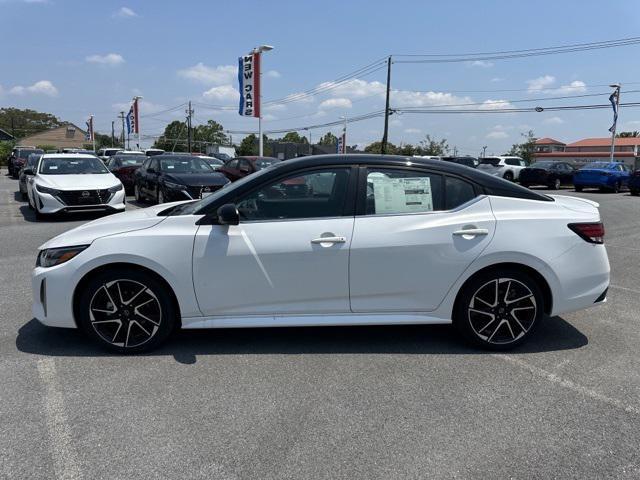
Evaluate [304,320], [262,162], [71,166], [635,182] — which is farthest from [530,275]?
[635,182]

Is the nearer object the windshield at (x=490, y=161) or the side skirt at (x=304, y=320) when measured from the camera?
the side skirt at (x=304, y=320)

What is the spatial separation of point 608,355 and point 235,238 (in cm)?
316

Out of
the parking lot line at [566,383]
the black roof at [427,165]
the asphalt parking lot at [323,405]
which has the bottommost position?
the asphalt parking lot at [323,405]

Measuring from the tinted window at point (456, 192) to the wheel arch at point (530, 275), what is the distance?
57 centimetres

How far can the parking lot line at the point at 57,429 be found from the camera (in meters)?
2.59

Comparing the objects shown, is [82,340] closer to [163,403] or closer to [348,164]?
[163,403]

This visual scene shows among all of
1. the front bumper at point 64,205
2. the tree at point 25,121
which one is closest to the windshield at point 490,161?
the front bumper at point 64,205

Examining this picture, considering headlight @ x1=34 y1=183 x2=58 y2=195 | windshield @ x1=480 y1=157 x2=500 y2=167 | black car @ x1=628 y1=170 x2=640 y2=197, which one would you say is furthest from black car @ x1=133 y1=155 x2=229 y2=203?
windshield @ x1=480 y1=157 x2=500 y2=167

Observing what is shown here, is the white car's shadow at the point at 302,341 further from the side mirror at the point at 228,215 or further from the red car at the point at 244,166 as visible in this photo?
the red car at the point at 244,166

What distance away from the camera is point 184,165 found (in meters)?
13.7

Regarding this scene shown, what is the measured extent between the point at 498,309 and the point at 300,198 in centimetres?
183

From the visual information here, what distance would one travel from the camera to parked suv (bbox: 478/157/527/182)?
27.4m

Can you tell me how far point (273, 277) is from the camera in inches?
153

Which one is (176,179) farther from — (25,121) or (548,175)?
(25,121)
